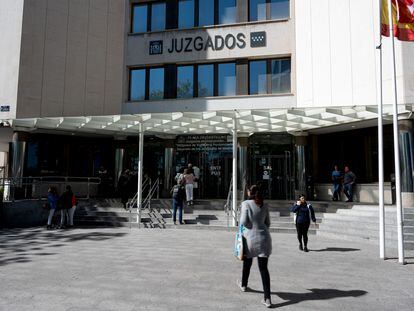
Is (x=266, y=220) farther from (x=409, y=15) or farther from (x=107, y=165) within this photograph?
(x=107, y=165)

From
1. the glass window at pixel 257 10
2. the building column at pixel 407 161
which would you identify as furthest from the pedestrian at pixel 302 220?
the glass window at pixel 257 10

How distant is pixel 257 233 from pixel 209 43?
1587 cm

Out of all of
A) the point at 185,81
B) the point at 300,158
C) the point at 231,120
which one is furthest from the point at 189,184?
the point at 185,81

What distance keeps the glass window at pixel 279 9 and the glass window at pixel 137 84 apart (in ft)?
25.8

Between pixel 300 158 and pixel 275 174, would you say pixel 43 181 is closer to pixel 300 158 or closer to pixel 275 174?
pixel 275 174

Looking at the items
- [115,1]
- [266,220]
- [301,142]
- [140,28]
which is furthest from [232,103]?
[266,220]

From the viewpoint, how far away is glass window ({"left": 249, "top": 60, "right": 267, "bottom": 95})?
18.8 m

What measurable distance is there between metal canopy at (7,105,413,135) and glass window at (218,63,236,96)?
2.77 meters

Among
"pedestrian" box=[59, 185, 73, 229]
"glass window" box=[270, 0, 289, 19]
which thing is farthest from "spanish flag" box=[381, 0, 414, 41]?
"pedestrian" box=[59, 185, 73, 229]

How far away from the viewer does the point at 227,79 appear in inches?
759

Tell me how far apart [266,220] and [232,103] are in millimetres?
13841

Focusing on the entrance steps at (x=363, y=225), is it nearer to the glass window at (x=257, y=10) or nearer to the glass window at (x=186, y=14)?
the glass window at (x=257, y=10)

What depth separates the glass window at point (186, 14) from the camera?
19938 mm

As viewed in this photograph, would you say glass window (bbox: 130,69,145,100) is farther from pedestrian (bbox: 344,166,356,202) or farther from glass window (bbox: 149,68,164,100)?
pedestrian (bbox: 344,166,356,202)
